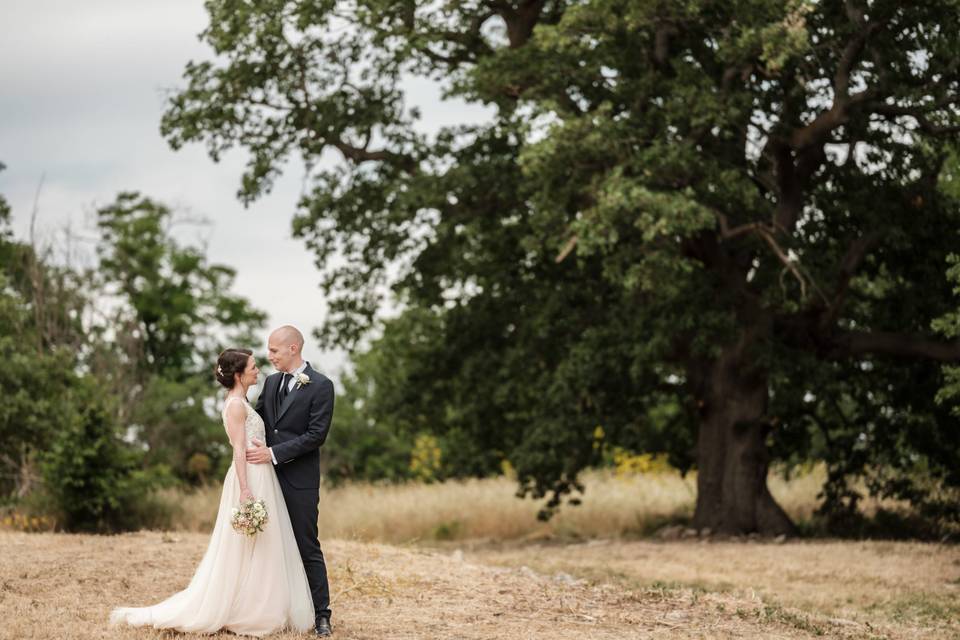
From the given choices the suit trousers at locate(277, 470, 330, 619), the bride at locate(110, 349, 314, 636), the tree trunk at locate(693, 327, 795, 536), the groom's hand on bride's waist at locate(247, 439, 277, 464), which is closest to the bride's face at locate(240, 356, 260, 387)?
the bride at locate(110, 349, 314, 636)

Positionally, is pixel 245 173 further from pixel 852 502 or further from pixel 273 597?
pixel 273 597

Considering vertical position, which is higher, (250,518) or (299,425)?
(299,425)

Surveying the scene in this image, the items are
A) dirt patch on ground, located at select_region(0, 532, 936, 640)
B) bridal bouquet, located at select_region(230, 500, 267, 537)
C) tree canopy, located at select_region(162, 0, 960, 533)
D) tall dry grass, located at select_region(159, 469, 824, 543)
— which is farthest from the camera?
tall dry grass, located at select_region(159, 469, 824, 543)

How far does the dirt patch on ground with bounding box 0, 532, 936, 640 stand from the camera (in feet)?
30.0

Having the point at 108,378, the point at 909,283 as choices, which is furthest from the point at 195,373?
the point at 909,283

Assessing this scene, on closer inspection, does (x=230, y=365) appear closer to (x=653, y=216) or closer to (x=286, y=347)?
(x=286, y=347)

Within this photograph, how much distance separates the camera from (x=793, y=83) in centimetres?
1842

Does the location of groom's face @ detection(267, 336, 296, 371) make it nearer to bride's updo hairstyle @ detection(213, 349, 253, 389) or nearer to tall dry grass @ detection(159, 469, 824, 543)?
bride's updo hairstyle @ detection(213, 349, 253, 389)

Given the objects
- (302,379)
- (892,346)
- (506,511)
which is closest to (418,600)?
(302,379)

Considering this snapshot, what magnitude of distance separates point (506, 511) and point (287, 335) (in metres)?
16.2

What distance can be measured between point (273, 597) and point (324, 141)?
535 inches

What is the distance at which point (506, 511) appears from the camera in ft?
78.8

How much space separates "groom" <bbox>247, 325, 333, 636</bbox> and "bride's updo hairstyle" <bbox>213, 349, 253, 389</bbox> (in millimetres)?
210

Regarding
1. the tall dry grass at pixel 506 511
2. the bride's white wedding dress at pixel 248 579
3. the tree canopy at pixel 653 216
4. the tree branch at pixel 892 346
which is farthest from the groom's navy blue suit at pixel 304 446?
the tall dry grass at pixel 506 511
